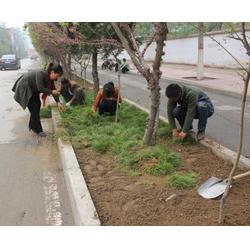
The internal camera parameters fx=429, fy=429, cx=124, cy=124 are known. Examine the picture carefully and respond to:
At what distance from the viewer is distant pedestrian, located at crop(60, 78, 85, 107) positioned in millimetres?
9891

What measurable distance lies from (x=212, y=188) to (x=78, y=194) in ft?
4.24

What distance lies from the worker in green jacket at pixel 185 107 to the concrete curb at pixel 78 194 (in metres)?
1.46

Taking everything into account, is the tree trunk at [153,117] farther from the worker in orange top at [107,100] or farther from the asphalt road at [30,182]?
the worker in orange top at [107,100]

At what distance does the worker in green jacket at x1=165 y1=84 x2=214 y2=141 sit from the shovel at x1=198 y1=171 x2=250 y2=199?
5.14ft

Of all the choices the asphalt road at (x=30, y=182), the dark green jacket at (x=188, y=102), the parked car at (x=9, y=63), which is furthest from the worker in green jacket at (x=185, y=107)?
the parked car at (x=9, y=63)

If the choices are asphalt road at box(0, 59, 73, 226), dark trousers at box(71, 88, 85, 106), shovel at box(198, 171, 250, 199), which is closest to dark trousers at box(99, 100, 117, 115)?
asphalt road at box(0, 59, 73, 226)

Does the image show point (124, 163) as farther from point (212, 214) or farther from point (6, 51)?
point (6, 51)

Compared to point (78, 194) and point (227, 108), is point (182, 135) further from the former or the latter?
point (227, 108)

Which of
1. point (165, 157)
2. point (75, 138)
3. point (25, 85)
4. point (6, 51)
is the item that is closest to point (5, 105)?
point (25, 85)

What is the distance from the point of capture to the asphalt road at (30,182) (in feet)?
14.0

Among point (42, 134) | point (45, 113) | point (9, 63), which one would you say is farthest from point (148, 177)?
point (9, 63)

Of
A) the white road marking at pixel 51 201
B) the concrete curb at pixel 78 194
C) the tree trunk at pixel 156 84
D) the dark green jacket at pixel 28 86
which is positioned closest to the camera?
the concrete curb at pixel 78 194

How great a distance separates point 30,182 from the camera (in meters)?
5.36

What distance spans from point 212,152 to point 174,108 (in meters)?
0.91
